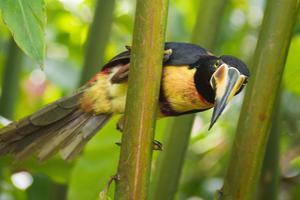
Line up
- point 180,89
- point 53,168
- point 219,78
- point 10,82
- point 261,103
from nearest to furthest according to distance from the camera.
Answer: point 261,103
point 219,78
point 180,89
point 53,168
point 10,82

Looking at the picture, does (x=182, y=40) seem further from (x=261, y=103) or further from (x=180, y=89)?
(x=261, y=103)

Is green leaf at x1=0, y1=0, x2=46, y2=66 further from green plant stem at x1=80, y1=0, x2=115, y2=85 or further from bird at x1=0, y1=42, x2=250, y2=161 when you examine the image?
green plant stem at x1=80, y1=0, x2=115, y2=85

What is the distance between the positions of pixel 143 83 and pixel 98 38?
0.57m

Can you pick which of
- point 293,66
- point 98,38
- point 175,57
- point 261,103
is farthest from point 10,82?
point 261,103

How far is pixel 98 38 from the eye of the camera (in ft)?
4.33

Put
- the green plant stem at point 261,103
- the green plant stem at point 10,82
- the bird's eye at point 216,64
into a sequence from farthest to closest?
the green plant stem at point 10,82
the bird's eye at point 216,64
the green plant stem at point 261,103

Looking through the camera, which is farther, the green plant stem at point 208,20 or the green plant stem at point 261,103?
the green plant stem at point 208,20

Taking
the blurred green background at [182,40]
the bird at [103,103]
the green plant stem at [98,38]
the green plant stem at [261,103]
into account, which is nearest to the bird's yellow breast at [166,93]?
the bird at [103,103]

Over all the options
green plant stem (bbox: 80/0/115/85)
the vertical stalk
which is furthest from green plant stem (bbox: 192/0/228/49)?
green plant stem (bbox: 80/0/115/85)

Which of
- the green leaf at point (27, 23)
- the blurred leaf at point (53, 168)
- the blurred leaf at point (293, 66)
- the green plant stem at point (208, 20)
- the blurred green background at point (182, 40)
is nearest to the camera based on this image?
the green leaf at point (27, 23)

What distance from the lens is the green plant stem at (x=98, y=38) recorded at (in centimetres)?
131

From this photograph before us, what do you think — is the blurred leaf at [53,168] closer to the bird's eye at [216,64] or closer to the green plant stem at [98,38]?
the green plant stem at [98,38]

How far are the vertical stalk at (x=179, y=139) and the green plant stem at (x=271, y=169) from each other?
22 centimetres

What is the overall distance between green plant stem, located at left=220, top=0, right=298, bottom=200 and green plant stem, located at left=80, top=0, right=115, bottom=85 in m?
0.48
